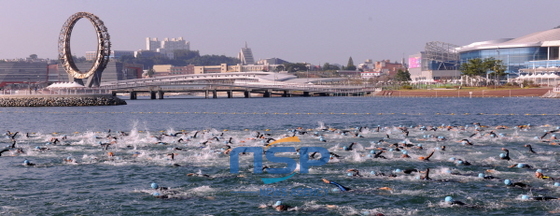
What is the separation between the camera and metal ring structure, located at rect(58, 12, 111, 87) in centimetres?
13762

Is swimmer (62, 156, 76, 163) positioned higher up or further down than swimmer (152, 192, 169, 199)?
higher up

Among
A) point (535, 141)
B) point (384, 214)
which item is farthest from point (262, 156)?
point (535, 141)

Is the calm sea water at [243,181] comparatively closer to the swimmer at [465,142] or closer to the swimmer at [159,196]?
the swimmer at [159,196]

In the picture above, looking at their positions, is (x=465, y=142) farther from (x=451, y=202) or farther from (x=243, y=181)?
(x=243, y=181)

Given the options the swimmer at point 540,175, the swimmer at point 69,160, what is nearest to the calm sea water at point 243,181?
the swimmer at point 69,160

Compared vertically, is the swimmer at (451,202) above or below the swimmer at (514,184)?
below

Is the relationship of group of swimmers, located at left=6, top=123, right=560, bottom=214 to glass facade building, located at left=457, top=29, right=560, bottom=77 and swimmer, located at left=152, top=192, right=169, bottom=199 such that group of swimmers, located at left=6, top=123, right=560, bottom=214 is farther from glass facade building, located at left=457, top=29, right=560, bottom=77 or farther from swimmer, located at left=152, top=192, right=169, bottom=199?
glass facade building, located at left=457, top=29, right=560, bottom=77

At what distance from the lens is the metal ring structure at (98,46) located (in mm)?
137625

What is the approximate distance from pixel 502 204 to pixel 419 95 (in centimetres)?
12010

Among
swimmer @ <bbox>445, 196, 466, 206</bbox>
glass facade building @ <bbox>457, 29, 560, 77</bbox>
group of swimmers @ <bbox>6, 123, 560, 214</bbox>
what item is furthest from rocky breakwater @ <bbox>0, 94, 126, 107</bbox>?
glass facade building @ <bbox>457, 29, 560, 77</bbox>

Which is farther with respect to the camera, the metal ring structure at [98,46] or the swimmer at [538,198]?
the metal ring structure at [98,46]

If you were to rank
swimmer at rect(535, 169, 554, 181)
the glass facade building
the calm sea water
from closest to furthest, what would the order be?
the calm sea water, swimmer at rect(535, 169, 554, 181), the glass facade building

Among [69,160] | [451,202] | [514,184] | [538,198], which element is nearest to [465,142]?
[514,184]

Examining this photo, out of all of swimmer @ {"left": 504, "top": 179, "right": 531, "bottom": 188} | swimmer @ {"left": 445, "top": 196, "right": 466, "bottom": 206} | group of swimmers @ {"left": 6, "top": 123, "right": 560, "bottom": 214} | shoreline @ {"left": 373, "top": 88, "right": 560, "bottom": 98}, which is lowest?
swimmer @ {"left": 445, "top": 196, "right": 466, "bottom": 206}
